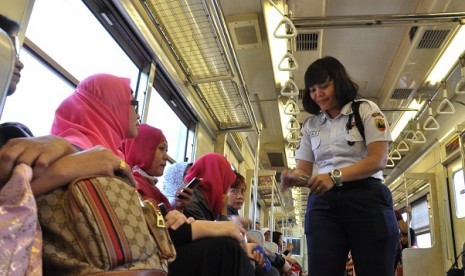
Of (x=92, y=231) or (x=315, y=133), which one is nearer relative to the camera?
(x=92, y=231)

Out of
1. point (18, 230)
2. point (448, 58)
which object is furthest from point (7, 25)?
point (448, 58)

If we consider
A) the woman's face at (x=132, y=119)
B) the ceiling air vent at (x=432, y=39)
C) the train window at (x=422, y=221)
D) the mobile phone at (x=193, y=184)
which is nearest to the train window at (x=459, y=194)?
the train window at (x=422, y=221)

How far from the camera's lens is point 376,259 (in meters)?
1.44

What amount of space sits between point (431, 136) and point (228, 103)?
4338 millimetres

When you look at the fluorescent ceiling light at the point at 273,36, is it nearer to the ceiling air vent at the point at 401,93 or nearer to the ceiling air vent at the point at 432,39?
the ceiling air vent at the point at 432,39

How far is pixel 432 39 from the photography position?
3621 mm

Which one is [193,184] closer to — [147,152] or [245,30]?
[147,152]

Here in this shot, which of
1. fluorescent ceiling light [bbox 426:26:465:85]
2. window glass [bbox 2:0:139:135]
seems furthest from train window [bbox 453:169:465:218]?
window glass [bbox 2:0:139:135]

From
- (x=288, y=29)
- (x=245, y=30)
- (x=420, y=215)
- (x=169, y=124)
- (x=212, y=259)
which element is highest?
(x=245, y=30)

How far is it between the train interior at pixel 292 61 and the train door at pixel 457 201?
0.02 metres

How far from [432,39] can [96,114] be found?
11.1ft

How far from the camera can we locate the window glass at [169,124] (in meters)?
3.61

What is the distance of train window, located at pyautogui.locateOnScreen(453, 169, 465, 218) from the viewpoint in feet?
19.5

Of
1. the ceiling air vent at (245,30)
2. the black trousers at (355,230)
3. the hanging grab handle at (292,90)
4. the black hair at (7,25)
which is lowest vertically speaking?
the black trousers at (355,230)
